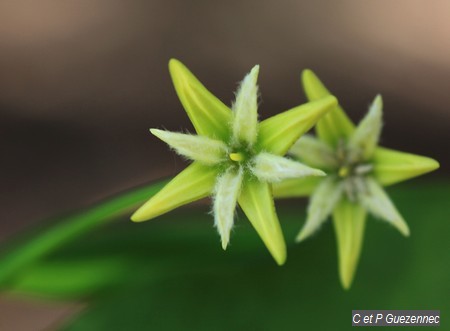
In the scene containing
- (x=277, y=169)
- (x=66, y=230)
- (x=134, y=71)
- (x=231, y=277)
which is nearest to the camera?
(x=277, y=169)

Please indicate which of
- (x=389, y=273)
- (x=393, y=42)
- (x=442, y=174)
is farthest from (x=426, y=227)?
(x=393, y=42)

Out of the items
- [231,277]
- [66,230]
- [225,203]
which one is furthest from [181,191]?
[231,277]

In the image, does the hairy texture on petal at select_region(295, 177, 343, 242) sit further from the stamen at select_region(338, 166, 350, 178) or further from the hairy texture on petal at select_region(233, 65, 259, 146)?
the hairy texture on petal at select_region(233, 65, 259, 146)

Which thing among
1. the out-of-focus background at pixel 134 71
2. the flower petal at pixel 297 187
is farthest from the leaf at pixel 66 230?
the out-of-focus background at pixel 134 71

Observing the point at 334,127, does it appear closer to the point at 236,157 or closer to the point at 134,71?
the point at 236,157

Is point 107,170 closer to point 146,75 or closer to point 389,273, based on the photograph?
point 146,75

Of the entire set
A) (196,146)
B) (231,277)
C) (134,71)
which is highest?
(134,71)

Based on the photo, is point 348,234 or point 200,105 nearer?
point 200,105

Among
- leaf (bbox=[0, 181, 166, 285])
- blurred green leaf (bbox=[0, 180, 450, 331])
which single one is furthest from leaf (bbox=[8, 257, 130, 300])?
leaf (bbox=[0, 181, 166, 285])
